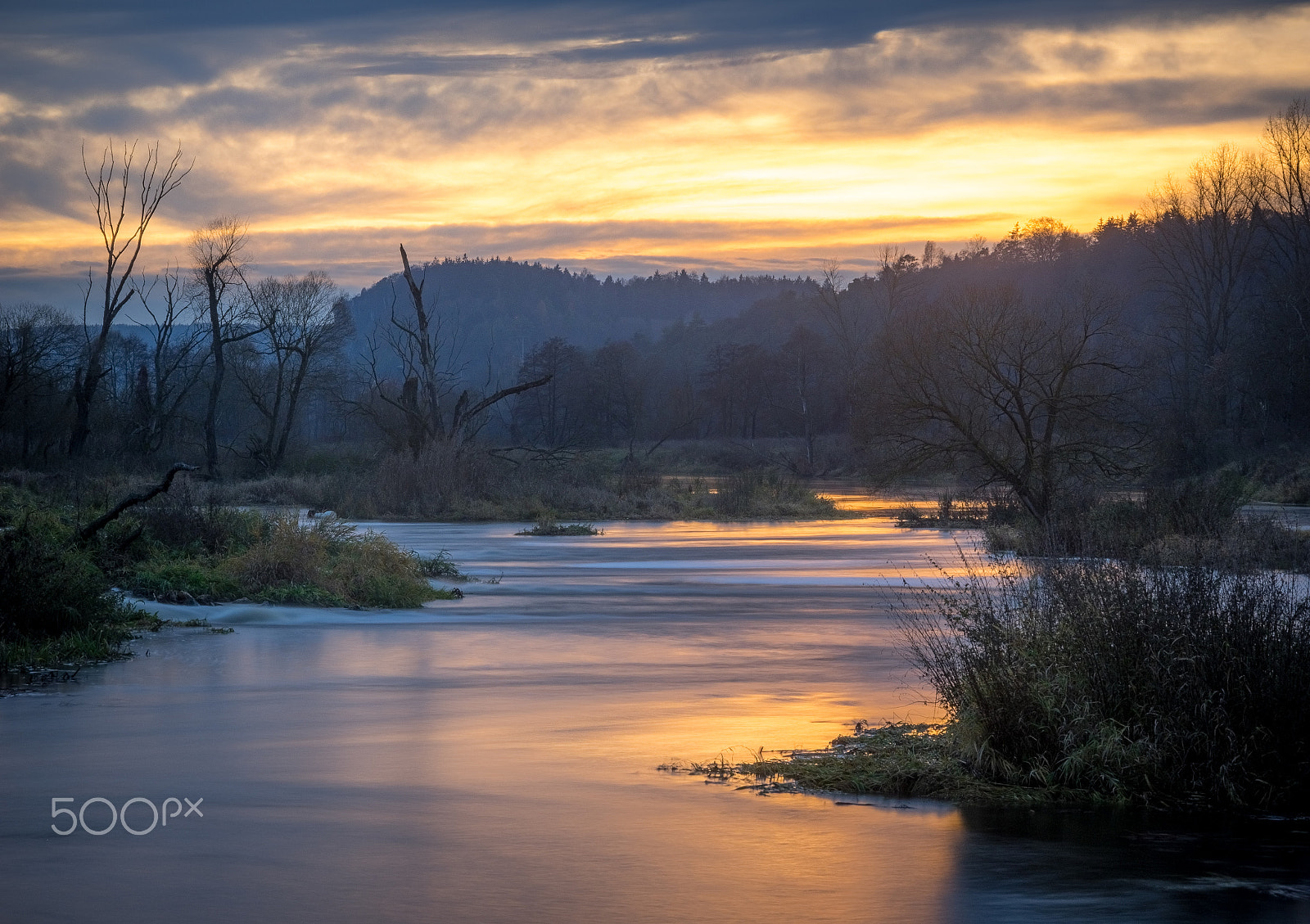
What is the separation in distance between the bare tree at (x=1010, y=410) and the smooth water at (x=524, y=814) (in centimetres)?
2157

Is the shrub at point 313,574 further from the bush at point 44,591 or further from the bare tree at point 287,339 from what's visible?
the bare tree at point 287,339

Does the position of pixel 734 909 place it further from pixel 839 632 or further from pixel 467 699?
pixel 839 632

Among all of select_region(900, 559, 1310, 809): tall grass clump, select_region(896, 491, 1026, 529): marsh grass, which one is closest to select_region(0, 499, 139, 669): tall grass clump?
select_region(900, 559, 1310, 809): tall grass clump

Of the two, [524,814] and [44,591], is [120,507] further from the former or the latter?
[524,814]

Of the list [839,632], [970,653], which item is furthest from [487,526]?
[970,653]

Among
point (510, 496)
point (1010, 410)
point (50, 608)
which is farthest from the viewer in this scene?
point (510, 496)

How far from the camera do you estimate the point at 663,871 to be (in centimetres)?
731

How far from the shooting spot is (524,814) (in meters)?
8.51

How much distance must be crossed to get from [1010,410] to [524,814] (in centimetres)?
3375

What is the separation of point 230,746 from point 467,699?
2738 millimetres

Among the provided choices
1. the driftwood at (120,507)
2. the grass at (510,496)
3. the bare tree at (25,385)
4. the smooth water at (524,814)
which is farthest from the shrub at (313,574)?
the bare tree at (25,385)

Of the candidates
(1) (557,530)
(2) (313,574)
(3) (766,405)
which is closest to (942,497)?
(1) (557,530)

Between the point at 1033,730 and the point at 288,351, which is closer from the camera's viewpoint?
the point at 1033,730

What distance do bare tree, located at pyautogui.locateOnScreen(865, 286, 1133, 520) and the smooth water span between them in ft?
70.8
